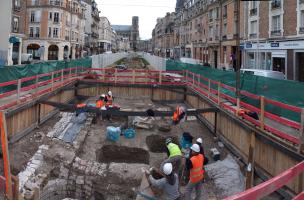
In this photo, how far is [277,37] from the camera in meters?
28.4

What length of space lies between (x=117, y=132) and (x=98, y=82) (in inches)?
458

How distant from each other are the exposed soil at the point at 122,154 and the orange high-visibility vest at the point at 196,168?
4.51m

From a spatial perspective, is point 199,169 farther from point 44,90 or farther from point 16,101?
point 44,90

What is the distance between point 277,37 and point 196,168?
25.0 m

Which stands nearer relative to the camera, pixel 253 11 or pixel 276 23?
pixel 276 23

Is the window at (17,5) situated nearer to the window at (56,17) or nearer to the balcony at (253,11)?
the window at (56,17)

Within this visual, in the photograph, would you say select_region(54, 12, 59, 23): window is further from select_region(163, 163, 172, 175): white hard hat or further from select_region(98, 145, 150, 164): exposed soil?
select_region(163, 163, 172, 175): white hard hat

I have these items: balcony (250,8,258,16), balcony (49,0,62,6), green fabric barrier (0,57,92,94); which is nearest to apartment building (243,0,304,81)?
balcony (250,8,258,16)

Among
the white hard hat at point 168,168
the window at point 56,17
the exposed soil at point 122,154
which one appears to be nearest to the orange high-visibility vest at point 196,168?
the white hard hat at point 168,168

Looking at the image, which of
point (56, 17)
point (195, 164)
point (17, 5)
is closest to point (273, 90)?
point (195, 164)

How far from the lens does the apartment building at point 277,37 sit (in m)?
25.9

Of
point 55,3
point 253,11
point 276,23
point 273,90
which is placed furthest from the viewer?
point 55,3

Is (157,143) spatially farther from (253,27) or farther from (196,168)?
(253,27)

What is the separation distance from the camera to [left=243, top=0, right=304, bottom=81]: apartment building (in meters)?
25.9
